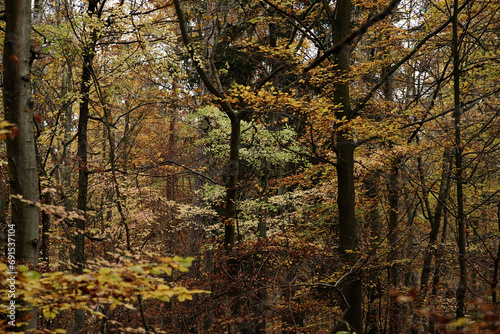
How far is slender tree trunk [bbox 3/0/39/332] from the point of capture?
3154mm

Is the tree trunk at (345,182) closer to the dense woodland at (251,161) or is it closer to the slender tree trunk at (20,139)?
the dense woodland at (251,161)

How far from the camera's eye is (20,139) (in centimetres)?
Result: 318

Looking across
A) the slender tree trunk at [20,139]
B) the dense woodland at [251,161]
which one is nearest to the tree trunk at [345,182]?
the dense woodland at [251,161]

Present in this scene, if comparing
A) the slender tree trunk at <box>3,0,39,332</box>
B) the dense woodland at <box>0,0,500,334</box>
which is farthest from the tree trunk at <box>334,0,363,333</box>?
the slender tree trunk at <box>3,0,39,332</box>

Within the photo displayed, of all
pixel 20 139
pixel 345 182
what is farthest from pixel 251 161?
pixel 20 139

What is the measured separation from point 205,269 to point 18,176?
9.40 metres

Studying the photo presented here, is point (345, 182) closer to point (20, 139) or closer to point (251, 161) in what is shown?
point (251, 161)

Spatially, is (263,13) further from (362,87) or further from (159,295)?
(159,295)

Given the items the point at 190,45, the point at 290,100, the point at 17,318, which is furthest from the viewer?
the point at 190,45

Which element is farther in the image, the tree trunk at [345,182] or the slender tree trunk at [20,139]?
the tree trunk at [345,182]

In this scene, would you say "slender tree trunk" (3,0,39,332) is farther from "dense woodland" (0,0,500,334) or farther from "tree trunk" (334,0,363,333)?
"tree trunk" (334,0,363,333)

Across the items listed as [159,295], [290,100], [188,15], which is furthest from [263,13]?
[159,295]

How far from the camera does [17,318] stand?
295 centimetres

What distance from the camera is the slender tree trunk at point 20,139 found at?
3154 mm
